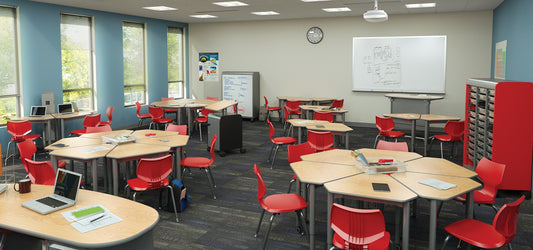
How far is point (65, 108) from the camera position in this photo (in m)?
9.14

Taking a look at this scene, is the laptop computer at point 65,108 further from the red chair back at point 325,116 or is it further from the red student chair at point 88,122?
the red chair back at point 325,116

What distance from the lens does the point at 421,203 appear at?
5.74 m

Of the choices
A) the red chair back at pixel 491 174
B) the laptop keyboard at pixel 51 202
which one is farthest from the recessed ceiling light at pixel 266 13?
the laptop keyboard at pixel 51 202

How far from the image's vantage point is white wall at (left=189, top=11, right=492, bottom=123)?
36.2ft

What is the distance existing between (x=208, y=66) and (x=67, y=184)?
Result: 10.8 m

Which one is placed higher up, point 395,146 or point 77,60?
point 77,60

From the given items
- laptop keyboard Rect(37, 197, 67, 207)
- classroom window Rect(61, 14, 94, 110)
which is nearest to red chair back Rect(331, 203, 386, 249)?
laptop keyboard Rect(37, 197, 67, 207)

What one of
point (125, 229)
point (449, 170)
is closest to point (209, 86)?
point (449, 170)

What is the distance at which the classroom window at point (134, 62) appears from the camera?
11641mm

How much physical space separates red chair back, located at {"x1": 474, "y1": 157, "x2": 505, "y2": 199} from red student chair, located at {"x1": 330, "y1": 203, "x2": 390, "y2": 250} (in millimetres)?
1785

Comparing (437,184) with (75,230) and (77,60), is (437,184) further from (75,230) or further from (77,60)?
(77,60)

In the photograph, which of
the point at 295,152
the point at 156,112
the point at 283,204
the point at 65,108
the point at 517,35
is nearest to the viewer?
the point at 283,204

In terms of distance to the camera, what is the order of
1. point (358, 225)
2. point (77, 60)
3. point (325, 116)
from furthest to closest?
point (77, 60) → point (325, 116) → point (358, 225)

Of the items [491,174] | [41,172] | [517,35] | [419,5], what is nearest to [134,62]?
[419,5]
